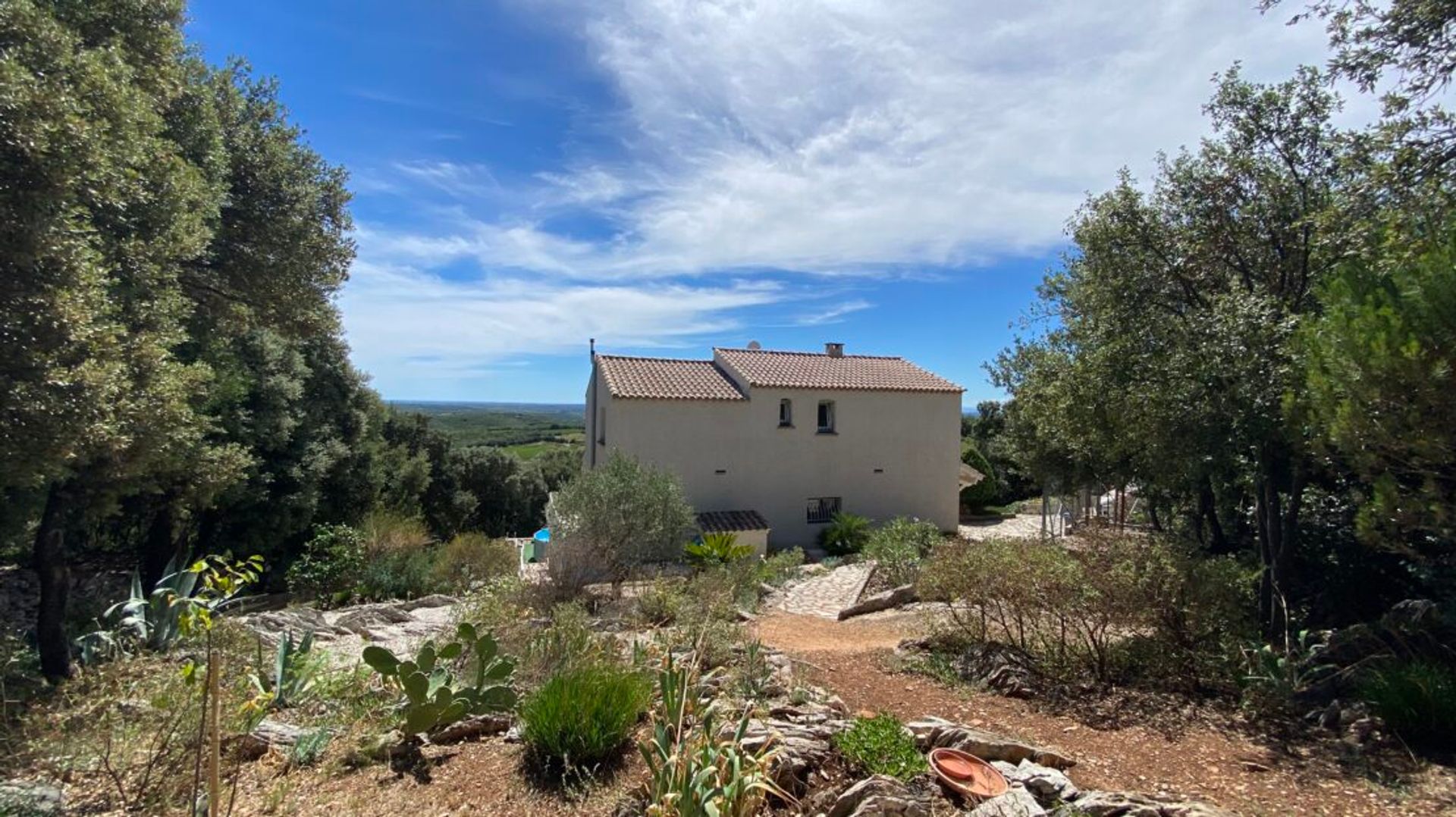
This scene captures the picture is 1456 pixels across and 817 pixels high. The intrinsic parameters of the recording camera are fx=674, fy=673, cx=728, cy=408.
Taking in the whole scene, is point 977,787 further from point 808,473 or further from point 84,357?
point 808,473

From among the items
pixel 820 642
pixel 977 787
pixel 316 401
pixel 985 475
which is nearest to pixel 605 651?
pixel 977 787

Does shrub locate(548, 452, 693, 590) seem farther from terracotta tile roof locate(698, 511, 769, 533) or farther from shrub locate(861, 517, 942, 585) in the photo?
terracotta tile roof locate(698, 511, 769, 533)

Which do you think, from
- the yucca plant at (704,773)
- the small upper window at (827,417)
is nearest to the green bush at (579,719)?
the yucca plant at (704,773)

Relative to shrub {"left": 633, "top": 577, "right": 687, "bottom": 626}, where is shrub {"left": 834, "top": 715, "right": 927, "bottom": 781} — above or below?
above

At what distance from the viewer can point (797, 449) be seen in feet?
80.0

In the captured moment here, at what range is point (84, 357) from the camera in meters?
6.21

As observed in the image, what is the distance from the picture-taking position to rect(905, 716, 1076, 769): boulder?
5.17 m

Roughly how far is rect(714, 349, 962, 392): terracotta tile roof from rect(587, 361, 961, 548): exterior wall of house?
30 cm

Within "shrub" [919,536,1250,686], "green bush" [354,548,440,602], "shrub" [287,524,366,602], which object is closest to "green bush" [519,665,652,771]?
"shrub" [919,536,1250,686]

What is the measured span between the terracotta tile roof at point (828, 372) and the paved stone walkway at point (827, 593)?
8126 mm

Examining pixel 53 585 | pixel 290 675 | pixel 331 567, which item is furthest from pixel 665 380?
pixel 290 675

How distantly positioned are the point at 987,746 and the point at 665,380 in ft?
62.9

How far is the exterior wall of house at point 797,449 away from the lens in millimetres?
22312

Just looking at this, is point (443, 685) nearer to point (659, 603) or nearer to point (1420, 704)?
point (659, 603)
